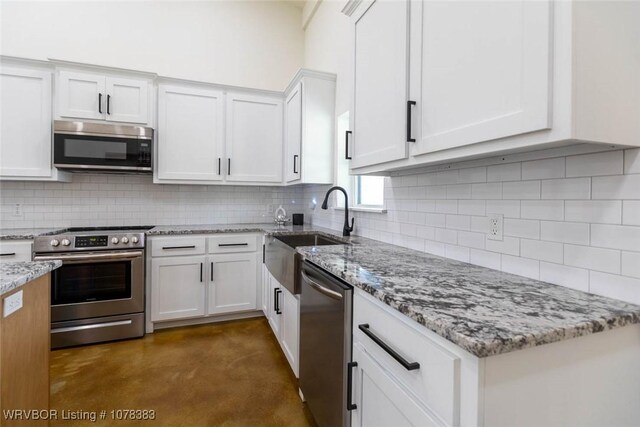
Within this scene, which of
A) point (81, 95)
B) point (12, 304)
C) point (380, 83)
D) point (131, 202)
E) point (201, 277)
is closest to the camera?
point (12, 304)

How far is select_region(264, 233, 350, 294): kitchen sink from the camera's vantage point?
1.81m

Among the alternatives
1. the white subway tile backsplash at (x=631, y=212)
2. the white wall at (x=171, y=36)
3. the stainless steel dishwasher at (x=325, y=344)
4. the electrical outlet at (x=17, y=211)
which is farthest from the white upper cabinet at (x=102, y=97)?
the white subway tile backsplash at (x=631, y=212)

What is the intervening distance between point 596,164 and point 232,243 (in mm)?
2688

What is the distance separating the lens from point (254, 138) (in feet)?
10.8

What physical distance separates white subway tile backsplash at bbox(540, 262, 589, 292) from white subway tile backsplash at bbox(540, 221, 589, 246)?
0.29ft

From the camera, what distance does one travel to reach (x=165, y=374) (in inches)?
84.4

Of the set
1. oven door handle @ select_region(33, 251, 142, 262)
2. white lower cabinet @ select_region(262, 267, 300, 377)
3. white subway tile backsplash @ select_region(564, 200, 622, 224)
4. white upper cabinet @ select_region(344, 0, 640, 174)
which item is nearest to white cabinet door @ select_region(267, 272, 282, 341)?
white lower cabinet @ select_region(262, 267, 300, 377)

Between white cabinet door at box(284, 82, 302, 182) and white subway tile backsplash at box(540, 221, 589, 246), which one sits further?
white cabinet door at box(284, 82, 302, 182)

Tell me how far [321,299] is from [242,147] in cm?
231

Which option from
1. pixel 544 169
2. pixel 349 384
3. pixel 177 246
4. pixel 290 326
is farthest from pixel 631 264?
pixel 177 246

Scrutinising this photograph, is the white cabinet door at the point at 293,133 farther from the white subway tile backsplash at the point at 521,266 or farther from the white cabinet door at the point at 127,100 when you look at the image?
the white subway tile backsplash at the point at 521,266

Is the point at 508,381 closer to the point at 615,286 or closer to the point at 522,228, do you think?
the point at 615,286

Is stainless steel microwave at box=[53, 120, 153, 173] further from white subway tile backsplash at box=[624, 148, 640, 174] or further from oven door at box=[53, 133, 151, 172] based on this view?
white subway tile backsplash at box=[624, 148, 640, 174]

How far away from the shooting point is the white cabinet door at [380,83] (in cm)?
136
